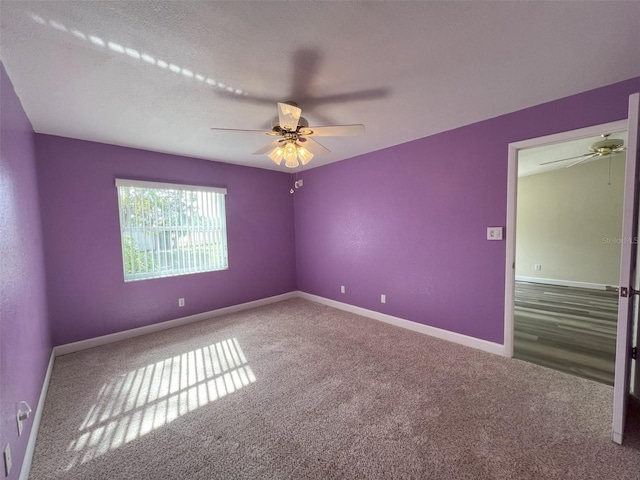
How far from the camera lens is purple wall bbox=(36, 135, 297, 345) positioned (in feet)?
9.15

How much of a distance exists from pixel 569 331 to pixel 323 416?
323 centimetres

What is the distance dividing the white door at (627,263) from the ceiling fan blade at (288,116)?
77.1 inches

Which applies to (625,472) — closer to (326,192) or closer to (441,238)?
(441,238)

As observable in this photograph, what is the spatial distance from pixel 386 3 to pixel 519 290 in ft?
18.6

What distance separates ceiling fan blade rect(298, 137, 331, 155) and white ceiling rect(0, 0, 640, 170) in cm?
28

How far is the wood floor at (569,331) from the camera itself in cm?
242

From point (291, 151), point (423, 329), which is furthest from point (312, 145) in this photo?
point (423, 329)

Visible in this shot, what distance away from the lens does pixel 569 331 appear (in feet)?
10.1

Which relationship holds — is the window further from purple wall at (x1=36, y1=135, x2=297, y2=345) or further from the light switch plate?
the light switch plate

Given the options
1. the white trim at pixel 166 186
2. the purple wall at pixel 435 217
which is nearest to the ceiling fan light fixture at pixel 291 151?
the purple wall at pixel 435 217

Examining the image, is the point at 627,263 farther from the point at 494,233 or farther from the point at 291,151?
the point at 291,151

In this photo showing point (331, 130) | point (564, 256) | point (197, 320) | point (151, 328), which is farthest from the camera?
point (564, 256)

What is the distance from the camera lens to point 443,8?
127cm

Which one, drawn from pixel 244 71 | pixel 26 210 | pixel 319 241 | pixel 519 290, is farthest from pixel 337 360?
pixel 519 290
